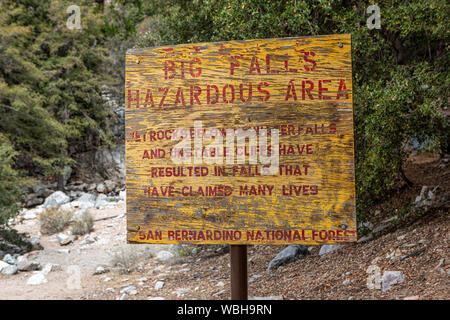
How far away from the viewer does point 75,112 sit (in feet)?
65.5

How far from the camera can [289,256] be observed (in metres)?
6.03

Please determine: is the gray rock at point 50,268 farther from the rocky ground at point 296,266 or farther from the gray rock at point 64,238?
the gray rock at point 64,238

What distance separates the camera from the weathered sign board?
2463 millimetres

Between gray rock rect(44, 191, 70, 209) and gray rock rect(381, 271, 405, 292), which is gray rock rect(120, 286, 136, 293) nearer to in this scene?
gray rock rect(381, 271, 405, 292)

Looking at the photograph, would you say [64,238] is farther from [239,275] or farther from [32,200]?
[32,200]

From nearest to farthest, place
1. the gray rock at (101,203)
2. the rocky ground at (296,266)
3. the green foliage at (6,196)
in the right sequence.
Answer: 1. the rocky ground at (296,266)
2. the green foliage at (6,196)
3. the gray rock at (101,203)

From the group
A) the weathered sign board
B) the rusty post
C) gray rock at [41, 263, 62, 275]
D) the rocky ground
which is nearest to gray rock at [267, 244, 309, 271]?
the rocky ground

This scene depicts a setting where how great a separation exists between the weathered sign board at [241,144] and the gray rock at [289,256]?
3659 mm

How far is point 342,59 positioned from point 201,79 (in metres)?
0.93

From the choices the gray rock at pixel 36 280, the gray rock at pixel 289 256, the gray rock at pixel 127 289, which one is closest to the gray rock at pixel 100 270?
the gray rock at pixel 36 280

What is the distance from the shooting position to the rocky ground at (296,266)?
14.0 ft

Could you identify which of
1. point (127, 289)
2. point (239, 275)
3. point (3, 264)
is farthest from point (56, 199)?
point (239, 275)

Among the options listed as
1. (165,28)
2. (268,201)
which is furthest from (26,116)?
(268,201)

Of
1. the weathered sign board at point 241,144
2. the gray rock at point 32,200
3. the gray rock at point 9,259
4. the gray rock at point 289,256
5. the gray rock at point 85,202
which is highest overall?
the weathered sign board at point 241,144
